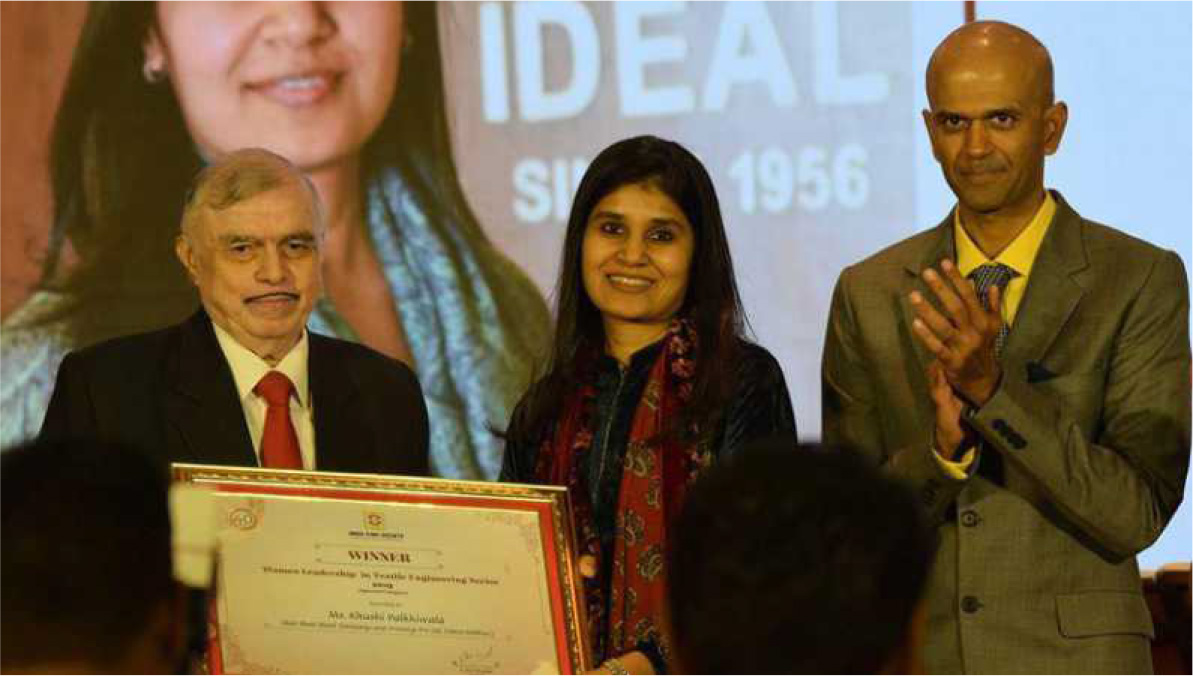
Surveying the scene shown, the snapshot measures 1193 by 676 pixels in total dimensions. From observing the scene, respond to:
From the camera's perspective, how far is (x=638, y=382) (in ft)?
10.5

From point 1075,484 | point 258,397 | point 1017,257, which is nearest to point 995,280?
point 1017,257

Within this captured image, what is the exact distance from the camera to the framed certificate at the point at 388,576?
289 centimetres

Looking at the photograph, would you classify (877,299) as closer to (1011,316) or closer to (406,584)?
(1011,316)

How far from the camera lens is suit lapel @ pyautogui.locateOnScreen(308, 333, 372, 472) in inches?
131

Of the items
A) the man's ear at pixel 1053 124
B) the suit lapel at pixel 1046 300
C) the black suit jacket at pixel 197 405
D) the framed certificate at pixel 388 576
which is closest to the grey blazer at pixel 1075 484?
the suit lapel at pixel 1046 300

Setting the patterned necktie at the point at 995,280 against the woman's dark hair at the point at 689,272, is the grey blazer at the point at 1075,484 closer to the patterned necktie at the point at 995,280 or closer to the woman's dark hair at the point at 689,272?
the patterned necktie at the point at 995,280

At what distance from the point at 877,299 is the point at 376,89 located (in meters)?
2.11

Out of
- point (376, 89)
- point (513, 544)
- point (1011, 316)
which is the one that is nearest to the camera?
point (513, 544)

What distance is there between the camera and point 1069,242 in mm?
3094

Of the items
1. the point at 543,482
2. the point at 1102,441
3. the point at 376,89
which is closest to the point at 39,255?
the point at 376,89

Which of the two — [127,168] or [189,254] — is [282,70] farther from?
[189,254]

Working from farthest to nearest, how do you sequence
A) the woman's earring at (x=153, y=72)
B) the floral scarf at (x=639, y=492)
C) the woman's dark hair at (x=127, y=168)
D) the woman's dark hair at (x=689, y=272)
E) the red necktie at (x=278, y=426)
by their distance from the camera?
the woman's earring at (x=153, y=72) → the woman's dark hair at (x=127, y=168) → the red necktie at (x=278, y=426) → the woman's dark hair at (x=689, y=272) → the floral scarf at (x=639, y=492)

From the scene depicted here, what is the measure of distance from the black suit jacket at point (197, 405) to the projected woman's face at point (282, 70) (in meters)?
1.61
